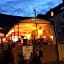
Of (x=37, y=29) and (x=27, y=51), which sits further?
(x=37, y=29)

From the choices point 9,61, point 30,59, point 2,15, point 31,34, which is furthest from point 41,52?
point 2,15

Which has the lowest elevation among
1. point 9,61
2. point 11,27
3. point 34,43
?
point 9,61

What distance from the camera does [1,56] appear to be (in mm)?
14836

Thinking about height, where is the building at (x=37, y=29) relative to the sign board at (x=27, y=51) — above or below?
above

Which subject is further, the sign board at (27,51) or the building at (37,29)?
the building at (37,29)

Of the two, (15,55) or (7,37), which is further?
(7,37)

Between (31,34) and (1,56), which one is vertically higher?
(31,34)

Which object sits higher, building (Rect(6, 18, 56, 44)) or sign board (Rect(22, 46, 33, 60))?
building (Rect(6, 18, 56, 44))

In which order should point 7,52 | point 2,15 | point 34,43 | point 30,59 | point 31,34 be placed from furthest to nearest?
point 2,15
point 31,34
point 7,52
point 34,43
point 30,59

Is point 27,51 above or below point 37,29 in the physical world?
below

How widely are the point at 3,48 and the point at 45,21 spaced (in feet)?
12.5

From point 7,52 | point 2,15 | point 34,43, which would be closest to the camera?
point 34,43

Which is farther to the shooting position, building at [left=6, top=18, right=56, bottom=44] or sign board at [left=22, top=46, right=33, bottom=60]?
building at [left=6, top=18, right=56, bottom=44]

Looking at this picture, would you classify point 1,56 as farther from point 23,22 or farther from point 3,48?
point 23,22
